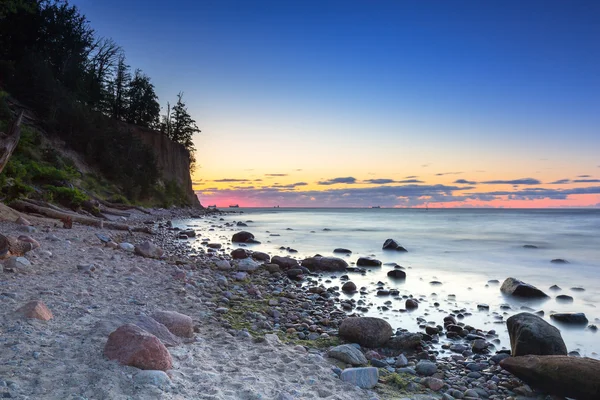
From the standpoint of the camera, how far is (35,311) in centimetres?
388

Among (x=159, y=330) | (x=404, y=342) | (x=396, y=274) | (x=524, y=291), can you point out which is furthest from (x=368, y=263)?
(x=159, y=330)

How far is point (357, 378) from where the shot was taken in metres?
3.95

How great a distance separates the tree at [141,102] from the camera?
51.1m

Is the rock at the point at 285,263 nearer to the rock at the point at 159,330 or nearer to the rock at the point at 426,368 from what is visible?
the rock at the point at 426,368

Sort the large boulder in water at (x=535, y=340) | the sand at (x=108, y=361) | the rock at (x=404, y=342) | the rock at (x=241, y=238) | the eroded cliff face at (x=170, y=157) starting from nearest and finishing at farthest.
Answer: the sand at (x=108, y=361) < the large boulder in water at (x=535, y=340) < the rock at (x=404, y=342) < the rock at (x=241, y=238) < the eroded cliff face at (x=170, y=157)

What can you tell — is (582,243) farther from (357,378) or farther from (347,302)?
(357,378)

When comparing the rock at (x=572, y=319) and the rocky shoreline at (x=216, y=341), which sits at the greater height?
the rocky shoreline at (x=216, y=341)

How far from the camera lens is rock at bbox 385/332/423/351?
5324 mm

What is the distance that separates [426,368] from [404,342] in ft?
2.63

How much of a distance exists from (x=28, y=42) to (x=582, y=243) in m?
46.6

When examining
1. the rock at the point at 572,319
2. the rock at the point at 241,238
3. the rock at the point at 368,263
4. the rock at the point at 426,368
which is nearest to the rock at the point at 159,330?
the rock at the point at 426,368

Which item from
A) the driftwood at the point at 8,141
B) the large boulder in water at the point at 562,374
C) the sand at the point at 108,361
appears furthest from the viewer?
the driftwood at the point at 8,141

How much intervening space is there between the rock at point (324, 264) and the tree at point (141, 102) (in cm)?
4803

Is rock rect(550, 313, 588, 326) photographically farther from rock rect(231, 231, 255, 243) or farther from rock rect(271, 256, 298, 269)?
rock rect(231, 231, 255, 243)
